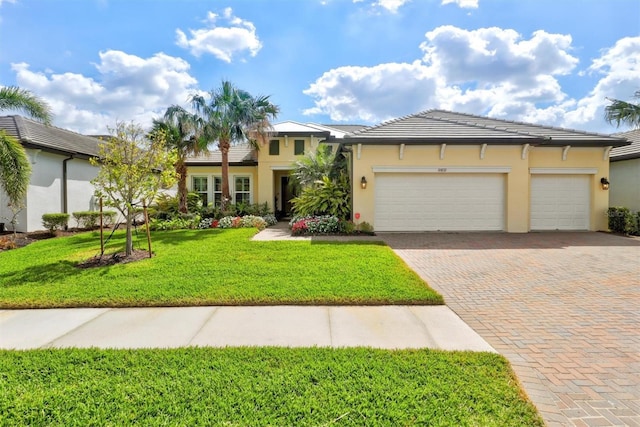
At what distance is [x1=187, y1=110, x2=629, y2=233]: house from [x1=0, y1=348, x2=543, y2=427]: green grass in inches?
360

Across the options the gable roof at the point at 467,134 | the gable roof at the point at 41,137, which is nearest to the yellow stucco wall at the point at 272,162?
the gable roof at the point at 467,134

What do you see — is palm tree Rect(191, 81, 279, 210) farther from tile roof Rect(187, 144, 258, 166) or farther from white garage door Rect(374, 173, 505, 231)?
white garage door Rect(374, 173, 505, 231)

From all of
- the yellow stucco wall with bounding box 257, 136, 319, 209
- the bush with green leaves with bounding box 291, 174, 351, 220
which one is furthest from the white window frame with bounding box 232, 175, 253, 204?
the bush with green leaves with bounding box 291, 174, 351, 220

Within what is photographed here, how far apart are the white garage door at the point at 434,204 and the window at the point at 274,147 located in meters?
7.55

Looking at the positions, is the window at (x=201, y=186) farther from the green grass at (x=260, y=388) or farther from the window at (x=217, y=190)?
the green grass at (x=260, y=388)

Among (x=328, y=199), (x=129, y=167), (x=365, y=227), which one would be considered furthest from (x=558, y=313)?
→ (x=328, y=199)

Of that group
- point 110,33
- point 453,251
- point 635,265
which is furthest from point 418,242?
point 110,33

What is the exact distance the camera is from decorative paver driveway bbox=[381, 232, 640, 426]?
2.59 m

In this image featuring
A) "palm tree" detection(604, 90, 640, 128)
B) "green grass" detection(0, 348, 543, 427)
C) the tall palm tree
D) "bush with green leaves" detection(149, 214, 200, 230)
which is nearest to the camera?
"green grass" detection(0, 348, 543, 427)

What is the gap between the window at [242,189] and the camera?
18656 mm

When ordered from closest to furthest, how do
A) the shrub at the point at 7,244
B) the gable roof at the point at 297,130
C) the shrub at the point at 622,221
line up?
the shrub at the point at 7,244 < the shrub at the point at 622,221 < the gable roof at the point at 297,130

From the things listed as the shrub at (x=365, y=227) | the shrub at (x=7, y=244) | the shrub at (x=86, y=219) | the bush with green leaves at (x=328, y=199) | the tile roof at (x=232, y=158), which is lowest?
the shrub at (x=7, y=244)

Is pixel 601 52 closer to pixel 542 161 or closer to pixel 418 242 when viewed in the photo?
pixel 542 161

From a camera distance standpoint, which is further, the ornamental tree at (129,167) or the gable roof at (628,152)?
the gable roof at (628,152)
